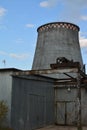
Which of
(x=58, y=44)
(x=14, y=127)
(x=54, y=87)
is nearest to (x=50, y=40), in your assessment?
(x=58, y=44)

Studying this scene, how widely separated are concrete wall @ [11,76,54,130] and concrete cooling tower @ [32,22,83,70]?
8.11 m

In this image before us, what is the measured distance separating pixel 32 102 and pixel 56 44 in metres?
13.5

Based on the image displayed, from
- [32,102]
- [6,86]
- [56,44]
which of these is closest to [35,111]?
[32,102]

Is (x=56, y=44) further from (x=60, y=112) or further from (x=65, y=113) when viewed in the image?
(x=65, y=113)

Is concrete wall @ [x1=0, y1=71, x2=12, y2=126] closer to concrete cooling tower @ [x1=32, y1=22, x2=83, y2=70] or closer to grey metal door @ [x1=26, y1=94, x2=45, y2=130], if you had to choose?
grey metal door @ [x1=26, y1=94, x2=45, y2=130]

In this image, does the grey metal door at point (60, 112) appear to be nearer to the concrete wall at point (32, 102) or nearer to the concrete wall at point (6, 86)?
the concrete wall at point (32, 102)

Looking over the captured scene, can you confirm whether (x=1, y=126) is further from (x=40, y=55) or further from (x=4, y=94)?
(x=40, y=55)

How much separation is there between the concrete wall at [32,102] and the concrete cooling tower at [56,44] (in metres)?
8.11

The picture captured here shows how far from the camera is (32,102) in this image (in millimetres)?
18844

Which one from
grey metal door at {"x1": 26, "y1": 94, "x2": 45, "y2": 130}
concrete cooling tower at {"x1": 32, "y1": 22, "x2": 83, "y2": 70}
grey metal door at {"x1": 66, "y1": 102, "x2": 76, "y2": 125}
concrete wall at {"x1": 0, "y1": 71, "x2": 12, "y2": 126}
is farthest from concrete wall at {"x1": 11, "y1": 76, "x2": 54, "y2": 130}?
concrete cooling tower at {"x1": 32, "y1": 22, "x2": 83, "y2": 70}

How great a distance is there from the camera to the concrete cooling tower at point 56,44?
31031 millimetres

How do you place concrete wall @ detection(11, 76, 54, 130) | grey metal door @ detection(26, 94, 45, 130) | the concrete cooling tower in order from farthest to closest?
the concrete cooling tower → grey metal door @ detection(26, 94, 45, 130) → concrete wall @ detection(11, 76, 54, 130)

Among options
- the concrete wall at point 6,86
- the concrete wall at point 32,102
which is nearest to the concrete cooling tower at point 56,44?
the concrete wall at point 32,102

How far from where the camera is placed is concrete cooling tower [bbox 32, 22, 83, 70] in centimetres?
3103
